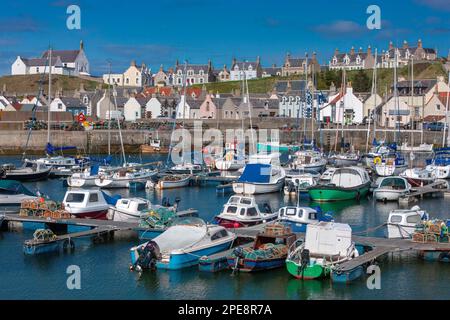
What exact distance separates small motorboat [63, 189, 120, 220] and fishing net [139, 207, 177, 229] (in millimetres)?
3567

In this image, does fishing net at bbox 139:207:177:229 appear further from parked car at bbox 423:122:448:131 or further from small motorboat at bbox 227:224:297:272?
parked car at bbox 423:122:448:131

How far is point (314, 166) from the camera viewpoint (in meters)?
59.0

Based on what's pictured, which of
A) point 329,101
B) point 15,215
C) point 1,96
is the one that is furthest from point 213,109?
point 15,215

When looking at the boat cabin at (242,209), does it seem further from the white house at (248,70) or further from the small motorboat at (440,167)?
the white house at (248,70)

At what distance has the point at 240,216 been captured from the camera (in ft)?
106

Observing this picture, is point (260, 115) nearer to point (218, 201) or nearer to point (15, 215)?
point (218, 201)

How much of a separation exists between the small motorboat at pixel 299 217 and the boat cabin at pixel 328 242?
207 inches

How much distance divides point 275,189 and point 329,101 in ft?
180

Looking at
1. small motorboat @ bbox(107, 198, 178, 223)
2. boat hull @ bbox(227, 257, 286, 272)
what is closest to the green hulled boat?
small motorboat @ bbox(107, 198, 178, 223)

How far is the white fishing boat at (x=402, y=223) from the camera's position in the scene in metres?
30.1

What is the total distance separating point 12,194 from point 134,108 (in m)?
66.5

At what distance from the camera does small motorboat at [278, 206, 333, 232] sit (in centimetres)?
3150

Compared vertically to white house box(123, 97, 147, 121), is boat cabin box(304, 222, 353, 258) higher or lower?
lower

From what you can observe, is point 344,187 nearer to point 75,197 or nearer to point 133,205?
point 133,205
